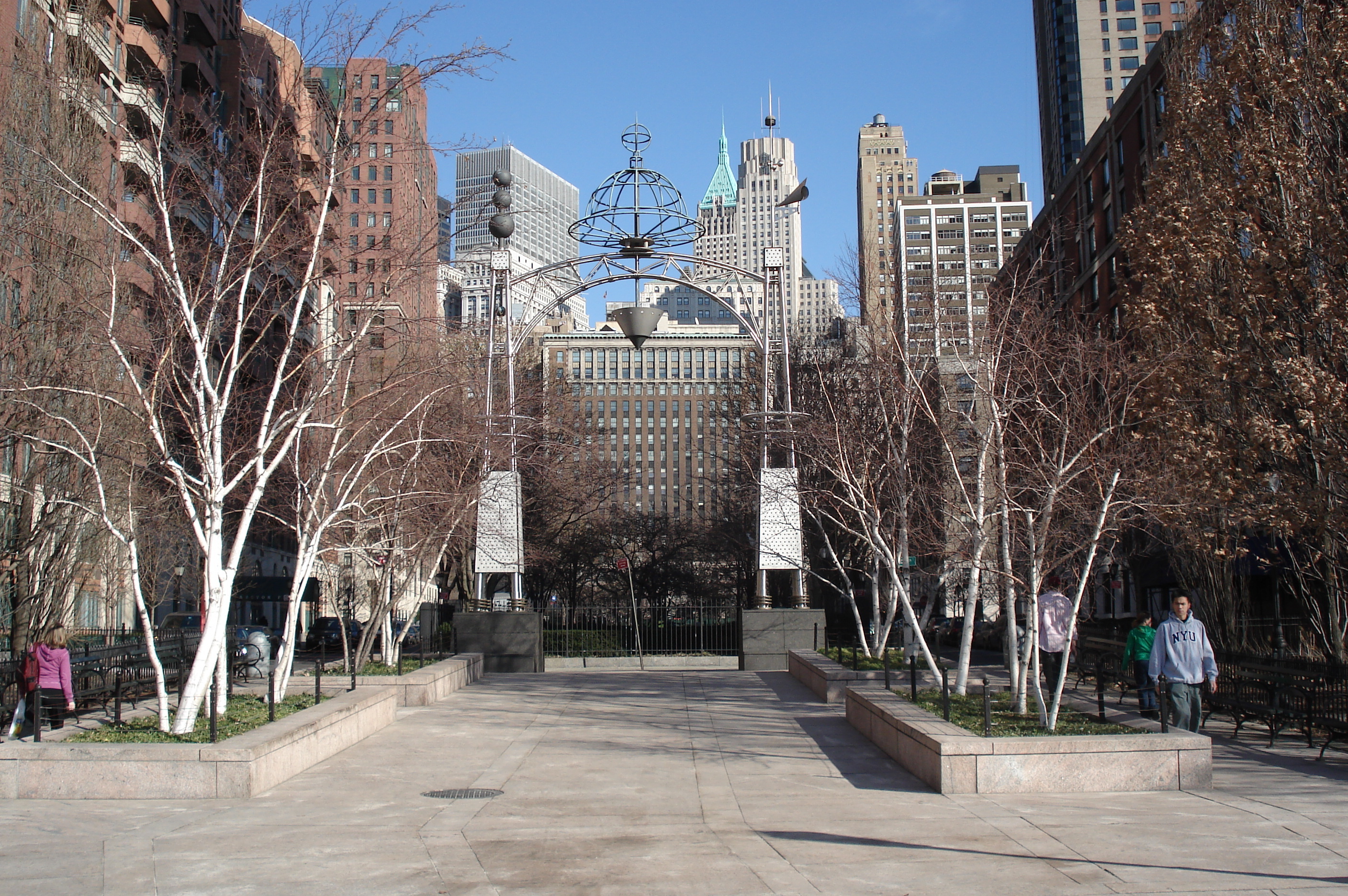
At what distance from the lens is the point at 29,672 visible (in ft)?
44.8

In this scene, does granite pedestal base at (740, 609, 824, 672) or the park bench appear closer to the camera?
the park bench

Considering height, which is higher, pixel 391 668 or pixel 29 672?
pixel 29 672

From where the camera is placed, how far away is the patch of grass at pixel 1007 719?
11.3 m

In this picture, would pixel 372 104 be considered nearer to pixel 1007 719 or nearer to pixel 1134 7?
pixel 1007 719

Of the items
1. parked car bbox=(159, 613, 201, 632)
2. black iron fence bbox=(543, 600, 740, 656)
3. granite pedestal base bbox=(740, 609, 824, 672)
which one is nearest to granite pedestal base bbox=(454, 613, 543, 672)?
black iron fence bbox=(543, 600, 740, 656)

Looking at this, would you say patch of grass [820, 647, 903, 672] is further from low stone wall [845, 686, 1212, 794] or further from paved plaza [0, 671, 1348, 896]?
low stone wall [845, 686, 1212, 794]

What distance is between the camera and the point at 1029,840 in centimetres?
823

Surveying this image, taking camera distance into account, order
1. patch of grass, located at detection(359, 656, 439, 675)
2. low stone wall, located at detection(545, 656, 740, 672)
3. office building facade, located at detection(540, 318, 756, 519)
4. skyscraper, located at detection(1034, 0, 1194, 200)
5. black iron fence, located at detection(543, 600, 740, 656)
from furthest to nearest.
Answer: office building facade, located at detection(540, 318, 756, 519) < skyscraper, located at detection(1034, 0, 1194, 200) < black iron fence, located at detection(543, 600, 740, 656) < low stone wall, located at detection(545, 656, 740, 672) < patch of grass, located at detection(359, 656, 439, 675)

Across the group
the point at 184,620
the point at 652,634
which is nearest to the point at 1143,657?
the point at 652,634

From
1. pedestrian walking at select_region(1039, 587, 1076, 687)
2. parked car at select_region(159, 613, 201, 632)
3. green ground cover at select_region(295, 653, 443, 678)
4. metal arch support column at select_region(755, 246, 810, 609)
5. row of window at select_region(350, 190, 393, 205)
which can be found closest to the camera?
pedestrian walking at select_region(1039, 587, 1076, 687)

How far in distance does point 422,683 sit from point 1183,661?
11.1 m

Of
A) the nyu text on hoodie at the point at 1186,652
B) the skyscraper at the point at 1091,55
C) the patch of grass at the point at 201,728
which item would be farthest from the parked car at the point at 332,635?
the skyscraper at the point at 1091,55

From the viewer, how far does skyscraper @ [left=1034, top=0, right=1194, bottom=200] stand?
110m

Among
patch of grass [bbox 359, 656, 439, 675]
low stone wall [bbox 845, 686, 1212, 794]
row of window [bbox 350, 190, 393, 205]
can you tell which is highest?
row of window [bbox 350, 190, 393, 205]
